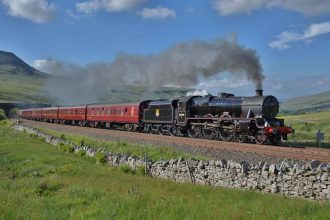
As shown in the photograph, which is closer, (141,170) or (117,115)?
(141,170)

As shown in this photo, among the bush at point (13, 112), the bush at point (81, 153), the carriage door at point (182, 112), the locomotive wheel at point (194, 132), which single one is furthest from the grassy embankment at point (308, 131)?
the bush at point (13, 112)

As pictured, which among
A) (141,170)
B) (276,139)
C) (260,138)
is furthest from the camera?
(276,139)

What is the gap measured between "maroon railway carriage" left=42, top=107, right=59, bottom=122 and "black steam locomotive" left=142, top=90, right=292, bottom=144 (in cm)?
3732

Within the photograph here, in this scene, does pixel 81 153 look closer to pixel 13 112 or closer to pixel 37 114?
pixel 37 114

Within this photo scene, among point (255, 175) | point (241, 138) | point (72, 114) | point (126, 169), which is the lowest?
point (126, 169)

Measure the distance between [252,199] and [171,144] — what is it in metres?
16.3

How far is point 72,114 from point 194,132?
107 ft

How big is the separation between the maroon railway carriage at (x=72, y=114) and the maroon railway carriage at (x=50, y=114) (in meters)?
1.64

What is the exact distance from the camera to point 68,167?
20.2 meters

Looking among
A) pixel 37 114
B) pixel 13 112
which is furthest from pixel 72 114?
pixel 13 112

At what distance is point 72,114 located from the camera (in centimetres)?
6312

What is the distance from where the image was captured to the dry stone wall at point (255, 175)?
41.5ft

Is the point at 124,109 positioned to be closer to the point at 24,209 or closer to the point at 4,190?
the point at 4,190

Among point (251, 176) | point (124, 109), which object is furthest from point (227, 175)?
point (124, 109)
